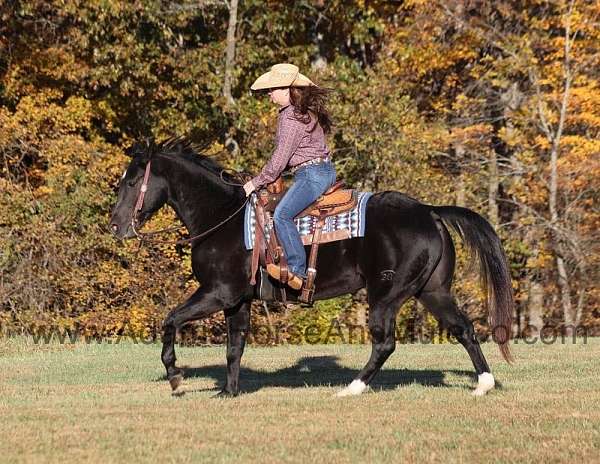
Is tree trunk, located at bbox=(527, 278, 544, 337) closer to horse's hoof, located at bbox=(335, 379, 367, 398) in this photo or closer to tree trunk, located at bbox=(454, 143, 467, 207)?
tree trunk, located at bbox=(454, 143, 467, 207)

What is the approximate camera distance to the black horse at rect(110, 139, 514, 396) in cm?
999

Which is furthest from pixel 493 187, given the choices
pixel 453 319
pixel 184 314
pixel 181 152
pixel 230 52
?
pixel 184 314

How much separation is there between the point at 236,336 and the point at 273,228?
3.89 ft

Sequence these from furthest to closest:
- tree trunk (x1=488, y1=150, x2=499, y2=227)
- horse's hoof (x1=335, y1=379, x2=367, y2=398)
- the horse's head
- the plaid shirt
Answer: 1. tree trunk (x1=488, y1=150, x2=499, y2=227)
2. the horse's head
3. horse's hoof (x1=335, y1=379, x2=367, y2=398)
4. the plaid shirt

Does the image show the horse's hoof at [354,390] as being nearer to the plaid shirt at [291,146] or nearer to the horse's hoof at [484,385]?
the horse's hoof at [484,385]

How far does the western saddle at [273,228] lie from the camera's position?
9.93m

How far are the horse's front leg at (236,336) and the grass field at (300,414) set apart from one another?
322mm

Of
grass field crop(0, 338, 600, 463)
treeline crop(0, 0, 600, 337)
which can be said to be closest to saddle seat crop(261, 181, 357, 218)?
grass field crop(0, 338, 600, 463)

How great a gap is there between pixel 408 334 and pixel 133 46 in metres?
9.21

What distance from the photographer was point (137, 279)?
19.8 metres

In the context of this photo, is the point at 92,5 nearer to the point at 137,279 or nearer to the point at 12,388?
the point at 137,279

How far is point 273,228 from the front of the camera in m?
9.95

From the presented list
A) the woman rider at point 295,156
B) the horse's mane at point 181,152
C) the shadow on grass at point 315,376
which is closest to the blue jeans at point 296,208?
the woman rider at point 295,156

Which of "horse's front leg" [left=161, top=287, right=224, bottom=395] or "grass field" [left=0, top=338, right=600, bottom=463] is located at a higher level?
"horse's front leg" [left=161, top=287, right=224, bottom=395]
